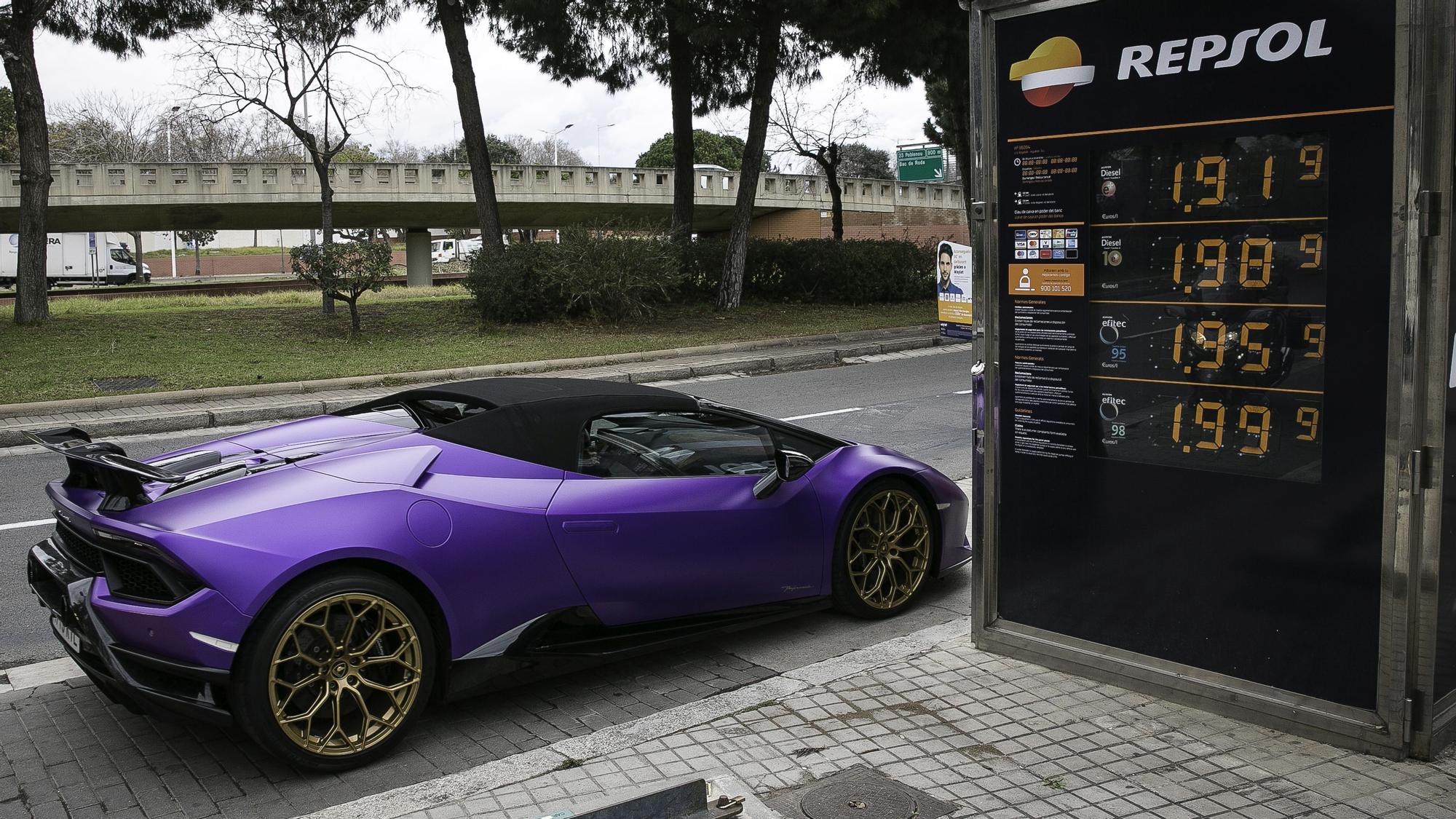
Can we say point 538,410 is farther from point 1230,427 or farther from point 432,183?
point 432,183

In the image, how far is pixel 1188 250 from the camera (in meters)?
4.14

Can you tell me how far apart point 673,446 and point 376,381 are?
10725mm

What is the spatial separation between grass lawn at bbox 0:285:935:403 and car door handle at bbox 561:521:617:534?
37.2 ft

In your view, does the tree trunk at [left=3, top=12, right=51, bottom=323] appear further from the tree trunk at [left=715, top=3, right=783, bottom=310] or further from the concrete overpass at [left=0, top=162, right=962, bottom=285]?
the concrete overpass at [left=0, top=162, right=962, bottom=285]

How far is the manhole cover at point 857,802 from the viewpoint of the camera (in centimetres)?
355

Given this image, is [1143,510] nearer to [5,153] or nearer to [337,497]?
[337,497]

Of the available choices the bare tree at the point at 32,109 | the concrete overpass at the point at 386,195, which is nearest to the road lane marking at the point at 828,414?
the bare tree at the point at 32,109

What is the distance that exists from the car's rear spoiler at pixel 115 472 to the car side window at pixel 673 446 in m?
1.41

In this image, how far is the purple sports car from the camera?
387cm

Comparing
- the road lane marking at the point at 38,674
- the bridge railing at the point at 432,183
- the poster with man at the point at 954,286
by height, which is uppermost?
the bridge railing at the point at 432,183

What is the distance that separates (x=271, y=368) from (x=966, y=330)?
34.6ft

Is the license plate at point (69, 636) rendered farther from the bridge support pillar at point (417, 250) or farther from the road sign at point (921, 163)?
the bridge support pillar at point (417, 250)

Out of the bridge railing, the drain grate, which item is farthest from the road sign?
the drain grate

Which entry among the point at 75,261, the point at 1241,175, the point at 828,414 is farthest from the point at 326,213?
the point at 75,261
